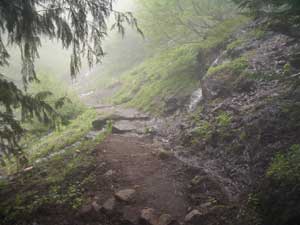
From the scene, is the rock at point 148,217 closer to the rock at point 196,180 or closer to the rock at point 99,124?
the rock at point 196,180

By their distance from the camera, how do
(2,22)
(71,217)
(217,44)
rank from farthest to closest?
(217,44), (2,22), (71,217)

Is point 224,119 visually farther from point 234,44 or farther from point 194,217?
point 234,44

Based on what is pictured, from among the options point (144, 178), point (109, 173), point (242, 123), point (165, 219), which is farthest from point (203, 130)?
point (165, 219)

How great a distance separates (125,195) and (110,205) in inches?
15.4

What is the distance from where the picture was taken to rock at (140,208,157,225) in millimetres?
4762

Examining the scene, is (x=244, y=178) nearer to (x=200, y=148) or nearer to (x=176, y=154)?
(x=200, y=148)

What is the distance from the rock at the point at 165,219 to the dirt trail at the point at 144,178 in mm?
200

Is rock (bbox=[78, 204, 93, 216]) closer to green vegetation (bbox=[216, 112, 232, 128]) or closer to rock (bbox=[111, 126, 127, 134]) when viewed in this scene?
green vegetation (bbox=[216, 112, 232, 128])

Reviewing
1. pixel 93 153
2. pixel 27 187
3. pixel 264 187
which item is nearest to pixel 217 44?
pixel 93 153

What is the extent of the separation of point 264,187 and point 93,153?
4540 millimetres

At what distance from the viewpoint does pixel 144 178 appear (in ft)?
21.0

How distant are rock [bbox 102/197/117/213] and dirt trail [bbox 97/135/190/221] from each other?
20 centimetres

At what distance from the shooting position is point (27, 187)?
20.5 ft

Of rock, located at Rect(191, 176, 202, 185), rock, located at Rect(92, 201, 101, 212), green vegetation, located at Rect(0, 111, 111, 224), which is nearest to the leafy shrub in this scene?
rock, located at Rect(191, 176, 202, 185)
